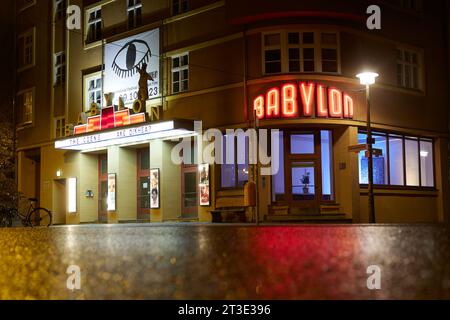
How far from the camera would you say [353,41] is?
25.1 m

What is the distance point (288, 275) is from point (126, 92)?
80.6 feet

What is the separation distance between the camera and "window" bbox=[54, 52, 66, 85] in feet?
113

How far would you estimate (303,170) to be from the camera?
24812 millimetres

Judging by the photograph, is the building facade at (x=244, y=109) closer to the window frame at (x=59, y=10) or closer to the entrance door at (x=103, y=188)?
the entrance door at (x=103, y=188)

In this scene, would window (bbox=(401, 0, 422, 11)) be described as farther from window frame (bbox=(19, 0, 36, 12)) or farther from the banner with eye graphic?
window frame (bbox=(19, 0, 36, 12))

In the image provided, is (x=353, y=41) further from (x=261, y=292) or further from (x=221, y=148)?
(x=261, y=292)

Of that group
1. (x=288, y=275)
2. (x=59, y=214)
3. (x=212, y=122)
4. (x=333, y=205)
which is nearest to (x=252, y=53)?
(x=212, y=122)

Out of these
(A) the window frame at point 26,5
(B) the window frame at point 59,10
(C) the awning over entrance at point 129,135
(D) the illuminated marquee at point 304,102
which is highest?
(A) the window frame at point 26,5

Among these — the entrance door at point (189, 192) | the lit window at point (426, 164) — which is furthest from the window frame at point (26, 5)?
the lit window at point (426, 164)

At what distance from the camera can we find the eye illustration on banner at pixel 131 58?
96.2 feet

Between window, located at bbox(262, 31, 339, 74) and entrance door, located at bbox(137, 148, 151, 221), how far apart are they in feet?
27.7

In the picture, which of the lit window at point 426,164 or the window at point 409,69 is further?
the lit window at point 426,164

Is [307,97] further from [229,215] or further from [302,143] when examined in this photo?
[229,215]

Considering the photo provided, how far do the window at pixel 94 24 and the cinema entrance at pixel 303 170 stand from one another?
42.4ft
